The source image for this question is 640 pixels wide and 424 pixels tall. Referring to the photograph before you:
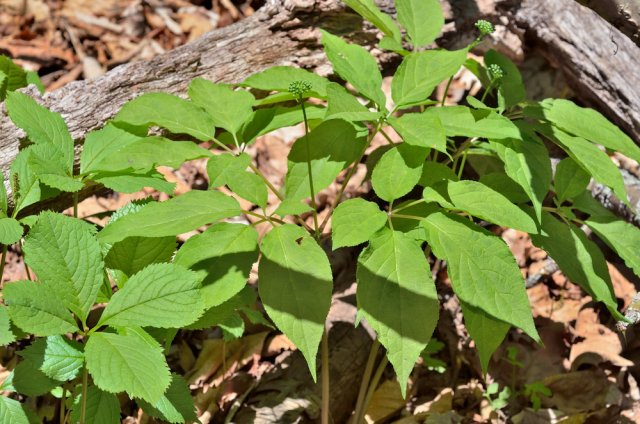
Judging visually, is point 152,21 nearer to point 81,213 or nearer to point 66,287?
point 81,213

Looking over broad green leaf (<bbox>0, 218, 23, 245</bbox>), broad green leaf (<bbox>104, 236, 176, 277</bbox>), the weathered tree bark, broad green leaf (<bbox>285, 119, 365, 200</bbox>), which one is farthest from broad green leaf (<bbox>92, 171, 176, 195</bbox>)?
the weathered tree bark

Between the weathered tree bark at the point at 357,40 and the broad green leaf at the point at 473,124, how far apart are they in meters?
1.00

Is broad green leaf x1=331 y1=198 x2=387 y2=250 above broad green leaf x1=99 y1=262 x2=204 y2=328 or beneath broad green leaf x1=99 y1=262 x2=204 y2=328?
above

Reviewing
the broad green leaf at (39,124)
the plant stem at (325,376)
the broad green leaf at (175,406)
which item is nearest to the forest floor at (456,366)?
the plant stem at (325,376)

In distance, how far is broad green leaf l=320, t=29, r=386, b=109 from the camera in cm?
170

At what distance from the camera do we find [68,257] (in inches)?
58.8

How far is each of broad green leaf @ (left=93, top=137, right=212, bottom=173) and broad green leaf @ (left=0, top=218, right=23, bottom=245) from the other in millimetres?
262

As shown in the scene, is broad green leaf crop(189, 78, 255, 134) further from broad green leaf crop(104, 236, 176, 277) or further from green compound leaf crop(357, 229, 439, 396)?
green compound leaf crop(357, 229, 439, 396)

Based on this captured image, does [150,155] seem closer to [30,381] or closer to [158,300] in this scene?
[158,300]

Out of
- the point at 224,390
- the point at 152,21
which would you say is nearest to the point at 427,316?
the point at 224,390

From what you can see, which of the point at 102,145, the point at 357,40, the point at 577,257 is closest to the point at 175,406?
the point at 102,145

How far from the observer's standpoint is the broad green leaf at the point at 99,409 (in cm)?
155

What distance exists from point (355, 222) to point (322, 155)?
1.04 ft

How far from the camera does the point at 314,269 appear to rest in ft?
4.77
